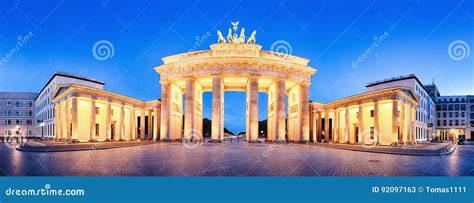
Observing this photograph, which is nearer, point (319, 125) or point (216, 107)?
point (216, 107)

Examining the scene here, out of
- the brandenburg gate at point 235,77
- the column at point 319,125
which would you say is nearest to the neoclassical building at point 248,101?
the brandenburg gate at point 235,77

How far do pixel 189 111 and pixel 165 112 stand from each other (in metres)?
5.09

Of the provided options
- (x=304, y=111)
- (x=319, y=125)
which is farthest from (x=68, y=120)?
(x=319, y=125)

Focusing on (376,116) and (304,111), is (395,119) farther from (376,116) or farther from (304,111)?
(304,111)

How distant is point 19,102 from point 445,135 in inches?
4878

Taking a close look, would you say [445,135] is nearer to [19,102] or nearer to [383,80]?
[383,80]

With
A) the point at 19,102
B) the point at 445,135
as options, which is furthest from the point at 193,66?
the point at 445,135

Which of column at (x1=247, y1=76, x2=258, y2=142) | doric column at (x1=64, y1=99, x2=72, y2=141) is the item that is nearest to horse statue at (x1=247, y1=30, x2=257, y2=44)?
column at (x1=247, y1=76, x2=258, y2=142)

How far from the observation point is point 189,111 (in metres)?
39.6

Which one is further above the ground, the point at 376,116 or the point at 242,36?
the point at 242,36

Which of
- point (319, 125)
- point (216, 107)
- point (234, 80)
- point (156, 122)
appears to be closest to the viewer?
point (216, 107)

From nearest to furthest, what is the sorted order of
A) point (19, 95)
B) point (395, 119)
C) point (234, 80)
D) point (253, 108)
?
point (395, 119) → point (253, 108) → point (234, 80) → point (19, 95)

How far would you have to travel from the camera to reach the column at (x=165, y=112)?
4216 centimetres

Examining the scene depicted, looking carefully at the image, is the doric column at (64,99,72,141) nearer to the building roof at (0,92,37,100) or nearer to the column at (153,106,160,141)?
the column at (153,106,160,141)
